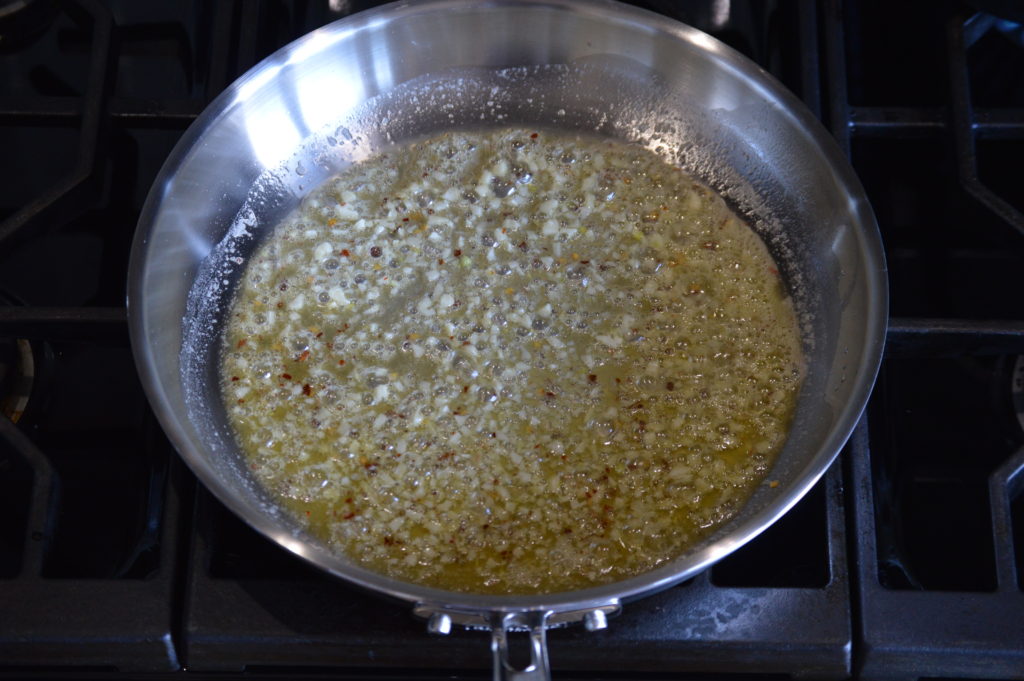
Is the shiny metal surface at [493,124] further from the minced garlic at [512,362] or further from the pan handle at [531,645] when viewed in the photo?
the pan handle at [531,645]

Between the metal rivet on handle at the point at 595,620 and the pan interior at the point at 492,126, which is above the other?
the pan interior at the point at 492,126

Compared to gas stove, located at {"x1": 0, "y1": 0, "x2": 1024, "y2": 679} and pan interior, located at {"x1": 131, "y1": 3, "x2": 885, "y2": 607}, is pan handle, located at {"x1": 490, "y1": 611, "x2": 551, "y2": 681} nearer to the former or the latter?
gas stove, located at {"x1": 0, "y1": 0, "x2": 1024, "y2": 679}

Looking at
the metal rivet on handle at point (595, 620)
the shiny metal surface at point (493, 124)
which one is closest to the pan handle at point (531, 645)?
the metal rivet on handle at point (595, 620)

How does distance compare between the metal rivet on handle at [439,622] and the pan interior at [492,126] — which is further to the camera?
the pan interior at [492,126]

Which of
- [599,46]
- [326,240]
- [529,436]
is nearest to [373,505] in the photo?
[529,436]

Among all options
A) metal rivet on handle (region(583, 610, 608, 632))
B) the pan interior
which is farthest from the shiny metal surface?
metal rivet on handle (region(583, 610, 608, 632))

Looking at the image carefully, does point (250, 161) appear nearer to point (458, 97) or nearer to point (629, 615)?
point (458, 97)
